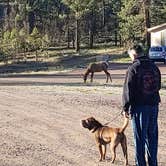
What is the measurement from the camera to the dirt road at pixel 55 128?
33.2ft

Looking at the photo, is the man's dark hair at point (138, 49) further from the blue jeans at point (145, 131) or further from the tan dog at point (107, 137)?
the tan dog at point (107, 137)

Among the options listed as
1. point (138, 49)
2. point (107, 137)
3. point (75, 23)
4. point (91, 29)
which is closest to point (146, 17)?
point (75, 23)

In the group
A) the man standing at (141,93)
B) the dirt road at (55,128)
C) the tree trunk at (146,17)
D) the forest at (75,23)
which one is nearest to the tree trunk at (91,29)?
the forest at (75,23)

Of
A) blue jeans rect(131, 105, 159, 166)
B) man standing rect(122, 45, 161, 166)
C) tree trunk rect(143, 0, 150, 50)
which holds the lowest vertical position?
blue jeans rect(131, 105, 159, 166)

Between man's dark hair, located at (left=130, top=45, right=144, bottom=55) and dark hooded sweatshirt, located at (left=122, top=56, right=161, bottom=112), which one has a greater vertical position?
man's dark hair, located at (left=130, top=45, right=144, bottom=55)

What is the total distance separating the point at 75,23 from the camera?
80375 mm

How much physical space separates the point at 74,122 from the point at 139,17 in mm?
54083

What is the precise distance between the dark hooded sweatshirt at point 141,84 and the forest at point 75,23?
180 ft

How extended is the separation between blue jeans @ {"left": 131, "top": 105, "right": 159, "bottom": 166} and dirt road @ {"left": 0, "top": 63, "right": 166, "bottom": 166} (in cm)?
101

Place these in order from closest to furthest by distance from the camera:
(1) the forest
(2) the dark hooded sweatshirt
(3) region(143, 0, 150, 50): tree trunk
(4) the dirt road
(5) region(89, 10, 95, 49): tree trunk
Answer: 1. (2) the dark hooded sweatshirt
2. (4) the dirt road
3. (3) region(143, 0, 150, 50): tree trunk
4. (1) the forest
5. (5) region(89, 10, 95, 49): tree trunk

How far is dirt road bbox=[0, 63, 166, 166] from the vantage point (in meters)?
10.1

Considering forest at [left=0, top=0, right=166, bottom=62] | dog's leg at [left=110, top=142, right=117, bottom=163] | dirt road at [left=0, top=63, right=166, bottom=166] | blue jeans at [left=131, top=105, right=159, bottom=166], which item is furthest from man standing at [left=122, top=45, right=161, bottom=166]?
forest at [left=0, top=0, right=166, bottom=62]

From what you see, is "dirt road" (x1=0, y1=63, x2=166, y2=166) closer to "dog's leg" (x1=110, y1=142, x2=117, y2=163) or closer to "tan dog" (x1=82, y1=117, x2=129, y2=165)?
"dog's leg" (x1=110, y1=142, x2=117, y2=163)

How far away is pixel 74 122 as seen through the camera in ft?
46.4
